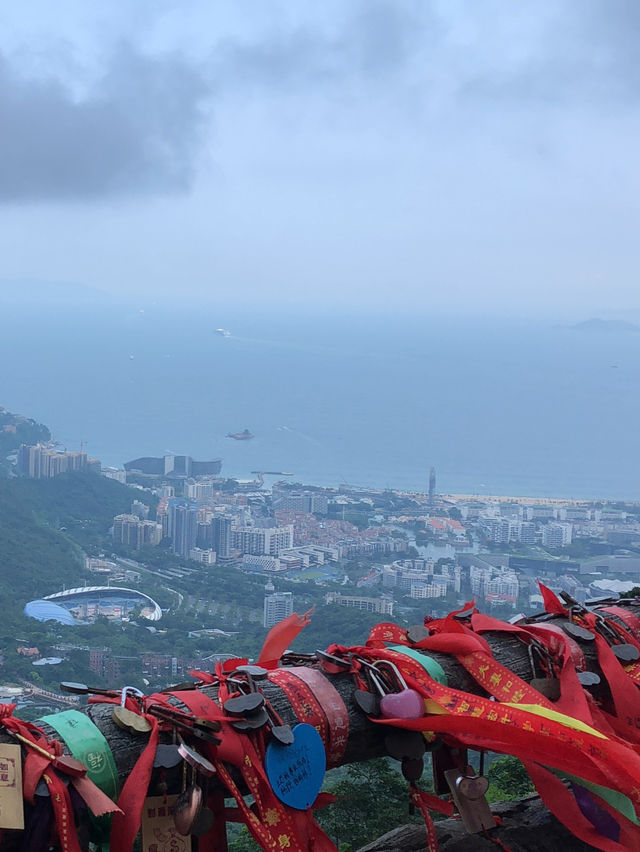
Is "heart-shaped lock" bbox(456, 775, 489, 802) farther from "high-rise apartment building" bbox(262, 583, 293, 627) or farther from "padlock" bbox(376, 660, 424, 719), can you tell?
"high-rise apartment building" bbox(262, 583, 293, 627)

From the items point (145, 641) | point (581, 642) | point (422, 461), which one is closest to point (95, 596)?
point (145, 641)

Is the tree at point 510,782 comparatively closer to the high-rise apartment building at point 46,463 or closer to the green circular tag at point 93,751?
the green circular tag at point 93,751

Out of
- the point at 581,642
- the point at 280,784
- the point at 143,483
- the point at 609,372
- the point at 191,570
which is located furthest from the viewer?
the point at 609,372

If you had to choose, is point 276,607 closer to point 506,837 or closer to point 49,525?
point 49,525

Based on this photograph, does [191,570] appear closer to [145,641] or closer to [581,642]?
[145,641]

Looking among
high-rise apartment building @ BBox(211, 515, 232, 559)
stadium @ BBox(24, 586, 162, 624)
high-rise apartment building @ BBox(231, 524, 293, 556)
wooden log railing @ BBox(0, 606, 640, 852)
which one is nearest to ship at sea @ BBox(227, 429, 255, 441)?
high-rise apartment building @ BBox(211, 515, 232, 559)

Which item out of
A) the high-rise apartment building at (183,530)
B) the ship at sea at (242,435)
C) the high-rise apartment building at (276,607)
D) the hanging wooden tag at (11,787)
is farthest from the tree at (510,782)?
the ship at sea at (242,435)
